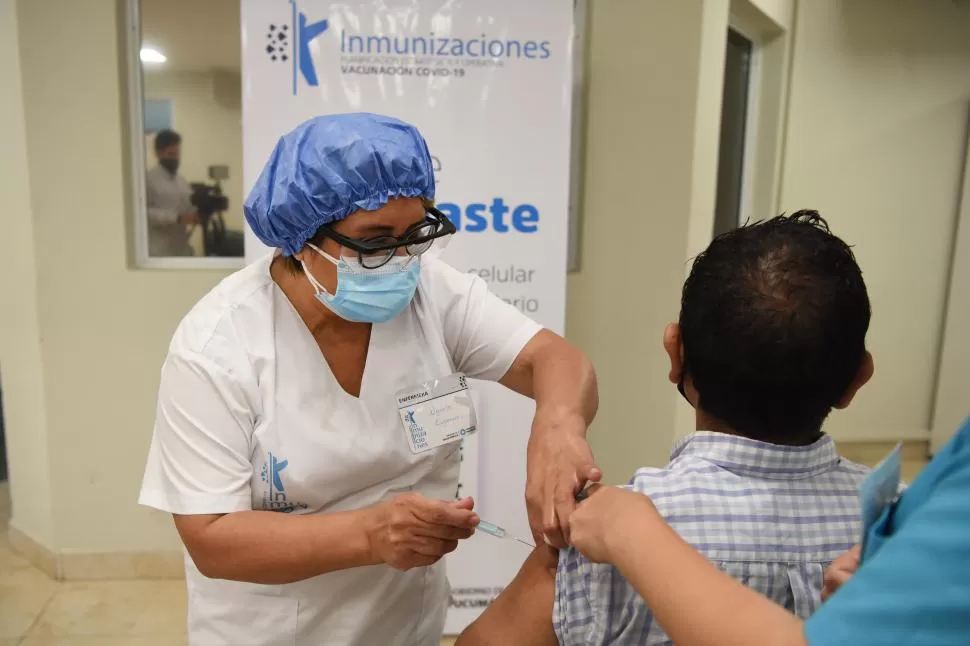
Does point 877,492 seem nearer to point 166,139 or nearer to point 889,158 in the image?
point 166,139

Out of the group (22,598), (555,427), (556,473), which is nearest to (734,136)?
(555,427)

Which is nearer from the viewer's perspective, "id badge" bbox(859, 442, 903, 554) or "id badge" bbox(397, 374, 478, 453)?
"id badge" bbox(859, 442, 903, 554)

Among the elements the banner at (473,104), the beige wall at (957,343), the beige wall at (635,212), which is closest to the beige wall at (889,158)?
the beige wall at (957,343)

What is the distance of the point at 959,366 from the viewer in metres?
3.96

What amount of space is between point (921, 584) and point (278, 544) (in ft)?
2.71

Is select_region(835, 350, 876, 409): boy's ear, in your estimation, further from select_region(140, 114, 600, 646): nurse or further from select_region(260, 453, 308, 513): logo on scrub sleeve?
select_region(260, 453, 308, 513): logo on scrub sleeve

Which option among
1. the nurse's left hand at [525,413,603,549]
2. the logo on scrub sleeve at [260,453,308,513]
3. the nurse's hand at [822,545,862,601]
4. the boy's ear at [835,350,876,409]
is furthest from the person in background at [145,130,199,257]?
the nurse's hand at [822,545,862,601]

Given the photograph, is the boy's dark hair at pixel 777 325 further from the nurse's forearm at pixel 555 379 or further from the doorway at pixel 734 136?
the doorway at pixel 734 136

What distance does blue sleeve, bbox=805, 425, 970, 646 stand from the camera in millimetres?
441

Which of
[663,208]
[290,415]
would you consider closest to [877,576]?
[290,415]

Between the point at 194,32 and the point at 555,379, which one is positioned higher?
the point at 194,32

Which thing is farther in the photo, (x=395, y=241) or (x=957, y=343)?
(x=957, y=343)

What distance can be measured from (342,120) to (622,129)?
1.71 m

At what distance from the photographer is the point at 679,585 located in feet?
1.91
